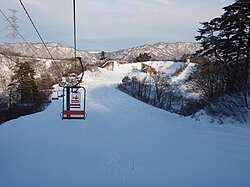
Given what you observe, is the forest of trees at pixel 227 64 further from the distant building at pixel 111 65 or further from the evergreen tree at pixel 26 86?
the distant building at pixel 111 65

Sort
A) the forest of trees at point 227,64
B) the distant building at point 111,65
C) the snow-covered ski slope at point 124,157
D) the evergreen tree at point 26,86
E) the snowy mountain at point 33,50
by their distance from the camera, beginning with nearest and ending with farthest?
1. the snow-covered ski slope at point 124,157
2. the forest of trees at point 227,64
3. the evergreen tree at point 26,86
4. the snowy mountain at point 33,50
5. the distant building at point 111,65

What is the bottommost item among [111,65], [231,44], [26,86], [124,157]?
[26,86]

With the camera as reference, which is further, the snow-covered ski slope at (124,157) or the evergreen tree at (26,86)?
the evergreen tree at (26,86)

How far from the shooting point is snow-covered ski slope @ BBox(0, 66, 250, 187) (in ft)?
24.3

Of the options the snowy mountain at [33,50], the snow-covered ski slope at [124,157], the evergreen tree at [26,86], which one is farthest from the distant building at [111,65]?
the snow-covered ski slope at [124,157]

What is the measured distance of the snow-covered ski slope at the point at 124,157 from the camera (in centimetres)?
740

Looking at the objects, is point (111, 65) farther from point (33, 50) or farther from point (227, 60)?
point (227, 60)

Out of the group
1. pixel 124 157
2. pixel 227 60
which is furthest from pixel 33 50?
pixel 124 157

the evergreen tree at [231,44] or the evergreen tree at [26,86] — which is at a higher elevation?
the evergreen tree at [231,44]

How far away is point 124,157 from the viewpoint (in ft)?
31.6

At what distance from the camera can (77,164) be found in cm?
869

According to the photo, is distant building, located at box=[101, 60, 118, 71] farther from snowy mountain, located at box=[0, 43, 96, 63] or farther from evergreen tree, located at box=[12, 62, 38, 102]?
evergreen tree, located at box=[12, 62, 38, 102]

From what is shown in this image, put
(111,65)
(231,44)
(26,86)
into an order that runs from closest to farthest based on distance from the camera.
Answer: (231,44) → (26,86) → (111,65)

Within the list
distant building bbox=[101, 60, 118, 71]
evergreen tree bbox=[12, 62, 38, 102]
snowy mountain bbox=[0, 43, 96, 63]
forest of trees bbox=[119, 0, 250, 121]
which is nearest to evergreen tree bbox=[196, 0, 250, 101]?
forest of trees bbox=[119, 0, 250, 121]
